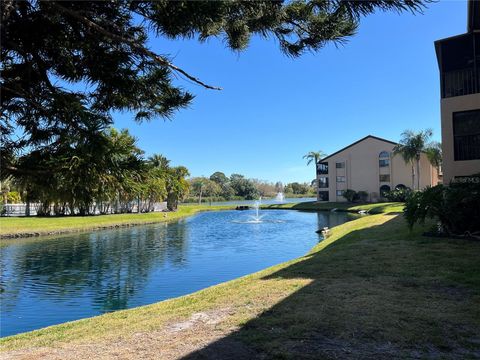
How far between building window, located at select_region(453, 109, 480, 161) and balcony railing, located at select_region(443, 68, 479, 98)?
74cm

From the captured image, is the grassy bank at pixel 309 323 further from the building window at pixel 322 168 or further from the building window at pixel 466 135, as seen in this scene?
the building window at pixel 322 168

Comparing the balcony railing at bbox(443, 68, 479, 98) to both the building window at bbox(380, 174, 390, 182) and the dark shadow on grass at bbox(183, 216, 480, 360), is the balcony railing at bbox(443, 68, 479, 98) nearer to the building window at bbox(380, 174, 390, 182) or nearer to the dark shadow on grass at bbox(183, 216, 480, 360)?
the dark shadow on grass at bbox(183, 216, 480, 360)

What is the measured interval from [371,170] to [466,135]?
153 feet

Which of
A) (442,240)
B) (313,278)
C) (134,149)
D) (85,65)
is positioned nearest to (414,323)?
(313,278)

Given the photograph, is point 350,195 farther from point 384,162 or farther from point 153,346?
point 153,346

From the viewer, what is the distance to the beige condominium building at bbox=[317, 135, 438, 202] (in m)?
56.4

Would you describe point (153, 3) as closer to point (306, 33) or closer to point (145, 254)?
point (306, 33)

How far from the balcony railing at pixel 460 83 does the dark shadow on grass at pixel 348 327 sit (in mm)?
9365

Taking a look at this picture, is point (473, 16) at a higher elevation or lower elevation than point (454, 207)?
higher

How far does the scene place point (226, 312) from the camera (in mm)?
6199

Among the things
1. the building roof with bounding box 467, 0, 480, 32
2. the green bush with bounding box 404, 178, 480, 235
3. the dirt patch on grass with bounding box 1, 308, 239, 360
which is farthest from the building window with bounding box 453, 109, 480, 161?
the dirt patch on grass with bounding box 1, 308, 239, 360

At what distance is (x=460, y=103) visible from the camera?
1457cm

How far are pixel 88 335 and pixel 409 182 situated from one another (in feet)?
185

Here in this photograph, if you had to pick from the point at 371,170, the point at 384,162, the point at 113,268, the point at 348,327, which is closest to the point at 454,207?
the point at 348,327
